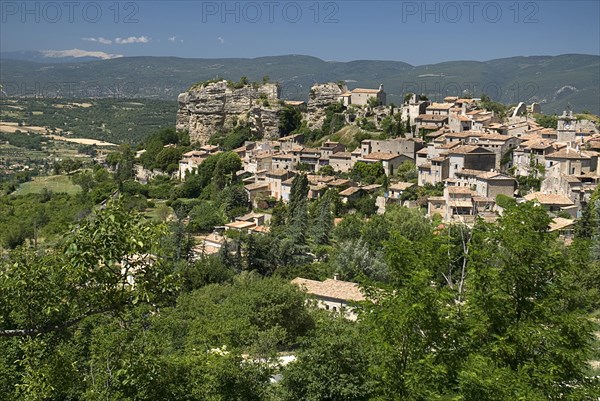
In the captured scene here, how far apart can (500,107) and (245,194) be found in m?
28.3

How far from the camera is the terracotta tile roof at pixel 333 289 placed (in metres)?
26.5

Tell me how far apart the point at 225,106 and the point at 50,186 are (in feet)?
76.7

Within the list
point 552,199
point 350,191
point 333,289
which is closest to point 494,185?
point 552,199

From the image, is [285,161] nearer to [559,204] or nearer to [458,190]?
[458,190]

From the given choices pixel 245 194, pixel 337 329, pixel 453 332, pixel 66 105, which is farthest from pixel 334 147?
pixel 66 105

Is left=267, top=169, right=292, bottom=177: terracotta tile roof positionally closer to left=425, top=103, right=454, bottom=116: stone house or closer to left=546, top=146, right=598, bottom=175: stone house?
left=425, top=103, right=454, bottom=116: stone house

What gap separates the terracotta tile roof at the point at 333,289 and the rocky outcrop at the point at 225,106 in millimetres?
38772

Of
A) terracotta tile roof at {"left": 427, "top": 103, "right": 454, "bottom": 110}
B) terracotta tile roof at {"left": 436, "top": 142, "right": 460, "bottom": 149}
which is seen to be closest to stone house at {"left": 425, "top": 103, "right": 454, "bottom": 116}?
terracotta tile roof at {"left": 427, "top": 103, "right": 454, "bottom": 110}

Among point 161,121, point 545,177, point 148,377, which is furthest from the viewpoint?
point 161,121

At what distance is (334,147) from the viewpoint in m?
52.7

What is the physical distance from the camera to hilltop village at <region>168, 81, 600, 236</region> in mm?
38000

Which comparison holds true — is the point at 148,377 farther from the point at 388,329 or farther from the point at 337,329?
the point at 337,329

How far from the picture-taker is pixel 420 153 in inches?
1839

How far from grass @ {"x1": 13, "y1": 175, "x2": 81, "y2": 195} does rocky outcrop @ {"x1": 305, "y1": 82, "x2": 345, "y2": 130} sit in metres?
27.2
